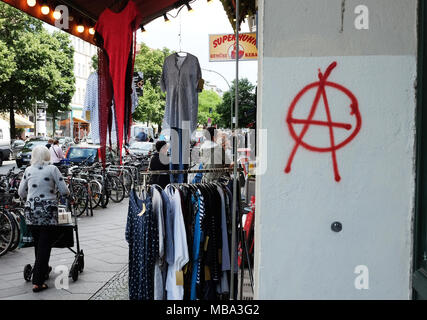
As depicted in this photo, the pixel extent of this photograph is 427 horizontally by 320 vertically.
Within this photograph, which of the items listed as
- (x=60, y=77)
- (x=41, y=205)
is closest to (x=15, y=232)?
(x=41, y=205)

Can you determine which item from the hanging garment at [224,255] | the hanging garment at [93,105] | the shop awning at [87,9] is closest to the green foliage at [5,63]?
the shop awning at [87,9]

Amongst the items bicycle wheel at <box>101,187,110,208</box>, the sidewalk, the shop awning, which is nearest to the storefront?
the sidewalk

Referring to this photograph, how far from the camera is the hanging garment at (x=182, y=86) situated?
5.60m

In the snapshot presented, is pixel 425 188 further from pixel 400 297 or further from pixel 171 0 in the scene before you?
pixel 171 0

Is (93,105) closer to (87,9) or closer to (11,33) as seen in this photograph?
(87,9)

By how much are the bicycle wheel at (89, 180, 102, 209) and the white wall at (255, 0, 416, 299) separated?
993 cm

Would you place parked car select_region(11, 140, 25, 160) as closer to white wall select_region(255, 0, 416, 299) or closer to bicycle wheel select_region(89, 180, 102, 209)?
bicycle wheel select_region(89, 180, 102, 209)

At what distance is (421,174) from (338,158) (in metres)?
0.49

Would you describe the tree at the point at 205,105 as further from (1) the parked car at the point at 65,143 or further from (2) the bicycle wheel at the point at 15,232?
(2) the bicycle wheel at the point at 15,232

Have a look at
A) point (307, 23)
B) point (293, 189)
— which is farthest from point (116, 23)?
point (293, 189)

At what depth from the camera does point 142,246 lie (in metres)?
3.89

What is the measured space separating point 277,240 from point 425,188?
3.06 ft

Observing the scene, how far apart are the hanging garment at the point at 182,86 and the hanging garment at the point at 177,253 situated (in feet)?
6.32

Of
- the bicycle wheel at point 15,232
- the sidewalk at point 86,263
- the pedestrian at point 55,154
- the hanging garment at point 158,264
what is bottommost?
the sidewalk at point 86,263
